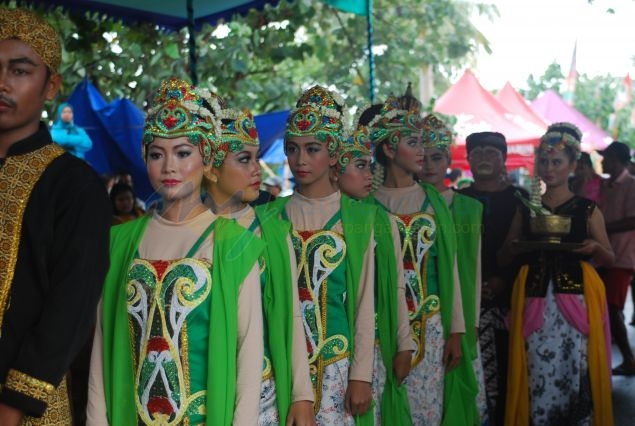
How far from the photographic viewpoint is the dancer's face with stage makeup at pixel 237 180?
3.88 m

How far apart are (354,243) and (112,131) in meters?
4.82

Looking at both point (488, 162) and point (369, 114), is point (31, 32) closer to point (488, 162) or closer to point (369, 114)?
→ point (369, 114)

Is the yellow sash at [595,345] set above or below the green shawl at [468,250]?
below

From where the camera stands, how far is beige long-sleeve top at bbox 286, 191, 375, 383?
408 cm

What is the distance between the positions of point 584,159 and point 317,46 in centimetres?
401

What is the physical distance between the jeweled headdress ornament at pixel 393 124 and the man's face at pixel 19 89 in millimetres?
2841

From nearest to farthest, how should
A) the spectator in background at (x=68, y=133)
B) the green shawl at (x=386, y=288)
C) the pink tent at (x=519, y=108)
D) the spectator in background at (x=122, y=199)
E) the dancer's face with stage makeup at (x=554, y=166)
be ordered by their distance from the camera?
the green shawl at (x=386, y=288) < the dancer's face with stage makeup at (x=554, y=166) < the spectator in background at (x=122, y=199) < the spectator in background at (x=68, y=133) < the pink tent at (x=519, y=108)

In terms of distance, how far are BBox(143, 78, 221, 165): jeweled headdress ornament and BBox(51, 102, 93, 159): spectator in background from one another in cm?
495

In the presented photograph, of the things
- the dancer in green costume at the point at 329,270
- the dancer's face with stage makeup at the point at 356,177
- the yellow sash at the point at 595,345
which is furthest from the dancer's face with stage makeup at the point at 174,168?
the yellow sash at the point at 595,345

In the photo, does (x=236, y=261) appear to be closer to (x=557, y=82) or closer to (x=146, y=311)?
(x=146, y=311)

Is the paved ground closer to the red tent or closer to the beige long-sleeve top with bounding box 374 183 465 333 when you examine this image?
the beige long-sleeve top with bounding box 374 183 465 333

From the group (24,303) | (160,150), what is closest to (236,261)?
(160,150)

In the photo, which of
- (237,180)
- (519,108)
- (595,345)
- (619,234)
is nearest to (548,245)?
(595,345)

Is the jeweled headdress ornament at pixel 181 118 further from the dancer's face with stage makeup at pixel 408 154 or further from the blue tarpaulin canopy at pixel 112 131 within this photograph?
the blue tarpaulin canopy at pixel 112 131
